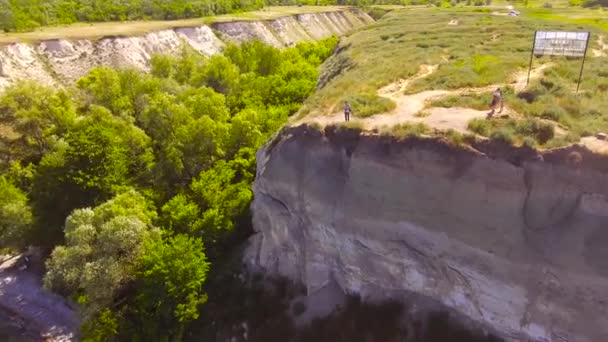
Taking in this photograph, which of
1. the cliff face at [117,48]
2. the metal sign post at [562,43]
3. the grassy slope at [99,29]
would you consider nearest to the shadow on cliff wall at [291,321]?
the metal sign post at [562,43]

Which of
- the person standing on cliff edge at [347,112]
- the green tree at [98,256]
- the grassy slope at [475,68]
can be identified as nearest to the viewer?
the grassy slope at [475,68]

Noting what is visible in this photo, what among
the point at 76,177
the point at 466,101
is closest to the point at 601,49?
the point at 466,101

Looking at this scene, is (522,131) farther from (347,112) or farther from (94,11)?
(94,11)

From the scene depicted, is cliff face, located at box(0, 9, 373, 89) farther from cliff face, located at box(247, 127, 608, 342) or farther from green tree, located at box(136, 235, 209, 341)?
cliff face, located at box(247, 127, 608, 342)

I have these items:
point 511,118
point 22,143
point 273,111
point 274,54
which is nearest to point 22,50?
point 22,143

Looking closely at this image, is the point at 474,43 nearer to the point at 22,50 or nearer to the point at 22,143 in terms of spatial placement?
the point at 22,143

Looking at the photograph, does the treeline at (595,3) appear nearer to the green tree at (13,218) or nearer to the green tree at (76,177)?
the green tree at (76,177)
